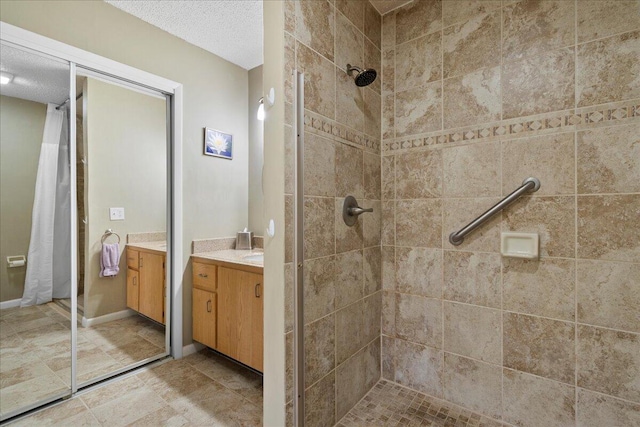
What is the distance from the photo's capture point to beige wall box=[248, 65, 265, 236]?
8.65 feet

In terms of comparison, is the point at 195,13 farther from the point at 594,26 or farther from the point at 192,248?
the point at 594,26

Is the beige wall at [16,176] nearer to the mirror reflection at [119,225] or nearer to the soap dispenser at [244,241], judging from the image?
the mirror reflection at [119,225]

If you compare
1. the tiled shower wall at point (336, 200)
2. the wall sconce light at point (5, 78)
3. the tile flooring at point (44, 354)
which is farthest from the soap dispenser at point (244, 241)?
the wall sconce light at point (5, 78)

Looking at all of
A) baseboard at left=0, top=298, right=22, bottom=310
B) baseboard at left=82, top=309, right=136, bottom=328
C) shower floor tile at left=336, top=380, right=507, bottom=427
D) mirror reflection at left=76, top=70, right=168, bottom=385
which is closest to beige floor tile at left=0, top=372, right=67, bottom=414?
mirror reflection at left=76, top=70, right=168, bottom=385

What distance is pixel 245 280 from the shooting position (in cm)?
185

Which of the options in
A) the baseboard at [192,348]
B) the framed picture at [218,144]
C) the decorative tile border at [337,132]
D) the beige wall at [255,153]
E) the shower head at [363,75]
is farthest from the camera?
the beige wall at [255,153]

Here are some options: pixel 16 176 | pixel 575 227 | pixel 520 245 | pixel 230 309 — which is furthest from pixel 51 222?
pixel 575 227

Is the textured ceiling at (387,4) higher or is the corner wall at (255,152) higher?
the textured ceiling at (387,4)

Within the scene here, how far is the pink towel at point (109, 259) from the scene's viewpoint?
1913 mm

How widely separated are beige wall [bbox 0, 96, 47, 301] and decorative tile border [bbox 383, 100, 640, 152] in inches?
80.5

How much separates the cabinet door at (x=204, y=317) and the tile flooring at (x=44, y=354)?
0.46 metres

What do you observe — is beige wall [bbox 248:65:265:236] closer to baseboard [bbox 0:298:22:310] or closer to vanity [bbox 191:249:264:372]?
vanity [bbox 191:249:264:372]

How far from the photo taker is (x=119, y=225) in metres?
1.99

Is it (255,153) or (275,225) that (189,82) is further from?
(275,225)
